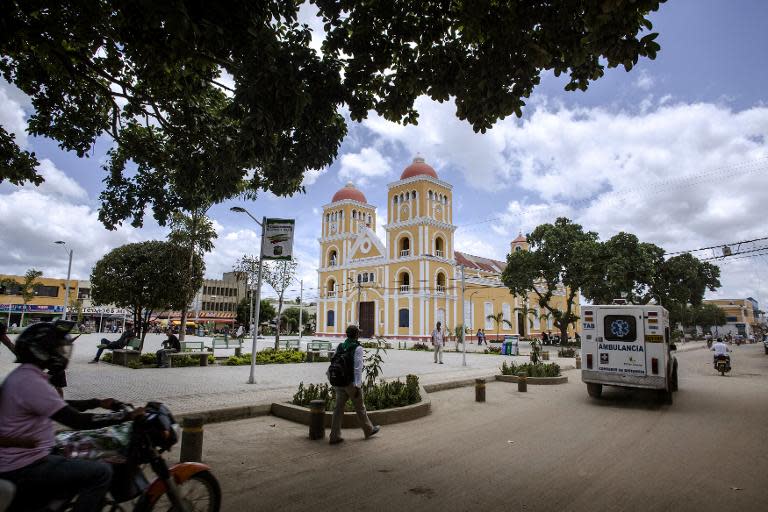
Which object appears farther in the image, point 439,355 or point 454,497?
point 439,355

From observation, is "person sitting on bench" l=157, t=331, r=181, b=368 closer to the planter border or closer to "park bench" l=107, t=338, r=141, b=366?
"park bench" l=107, t=338, r=141, b=366

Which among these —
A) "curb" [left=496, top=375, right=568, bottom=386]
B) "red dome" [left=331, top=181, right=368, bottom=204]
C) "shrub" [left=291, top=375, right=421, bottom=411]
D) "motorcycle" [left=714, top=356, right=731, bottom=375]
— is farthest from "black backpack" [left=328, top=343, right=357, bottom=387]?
"red dome" [left=331, top=181, right=368, bottom=204]

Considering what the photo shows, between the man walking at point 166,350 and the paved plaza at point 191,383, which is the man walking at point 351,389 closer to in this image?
the paved plaza at point 191,383

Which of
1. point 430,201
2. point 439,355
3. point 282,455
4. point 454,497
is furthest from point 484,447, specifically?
point 430,201

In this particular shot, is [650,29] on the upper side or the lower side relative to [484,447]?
upper

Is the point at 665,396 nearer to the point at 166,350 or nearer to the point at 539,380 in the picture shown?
the point at 539,380

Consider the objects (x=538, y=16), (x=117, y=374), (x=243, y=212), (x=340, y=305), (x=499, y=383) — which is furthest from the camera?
(x=340, y=305)

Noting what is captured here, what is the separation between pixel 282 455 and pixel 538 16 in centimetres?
626

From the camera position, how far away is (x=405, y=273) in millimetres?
46375

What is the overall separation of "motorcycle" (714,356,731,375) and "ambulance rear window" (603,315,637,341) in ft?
33.2

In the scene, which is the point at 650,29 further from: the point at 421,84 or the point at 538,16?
the point at 421,84

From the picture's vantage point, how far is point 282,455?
18.9 feet

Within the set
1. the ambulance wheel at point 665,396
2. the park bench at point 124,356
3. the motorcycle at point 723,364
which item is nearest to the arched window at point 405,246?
the motorcycle at point 723,364

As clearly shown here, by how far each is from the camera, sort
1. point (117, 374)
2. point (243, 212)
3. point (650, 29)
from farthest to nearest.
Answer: point (243, 212)
point (117, 374)
point (650, 29)
